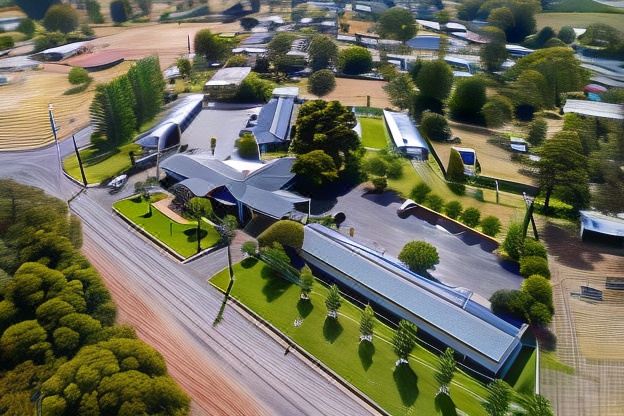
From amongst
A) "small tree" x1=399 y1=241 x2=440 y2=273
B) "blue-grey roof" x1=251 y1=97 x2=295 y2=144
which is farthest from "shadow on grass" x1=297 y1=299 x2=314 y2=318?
"blue-grey roof" x1=251 y1=97 x2=295 y2=144

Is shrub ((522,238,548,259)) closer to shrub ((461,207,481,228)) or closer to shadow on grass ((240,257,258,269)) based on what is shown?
shrub ((461,207,481,228))

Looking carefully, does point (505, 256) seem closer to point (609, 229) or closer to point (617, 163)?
point (609, 229)

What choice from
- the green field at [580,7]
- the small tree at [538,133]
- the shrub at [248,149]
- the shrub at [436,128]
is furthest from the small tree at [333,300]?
the green field at [580,7]

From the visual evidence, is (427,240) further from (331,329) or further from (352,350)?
(352,350)

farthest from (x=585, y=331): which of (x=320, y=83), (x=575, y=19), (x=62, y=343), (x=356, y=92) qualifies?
(x=575, y=19)

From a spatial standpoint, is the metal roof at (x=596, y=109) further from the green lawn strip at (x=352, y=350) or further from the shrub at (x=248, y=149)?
the green lawn strip at (x=352, y=350)

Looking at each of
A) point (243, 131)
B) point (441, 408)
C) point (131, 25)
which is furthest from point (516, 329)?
point (131, 25)
